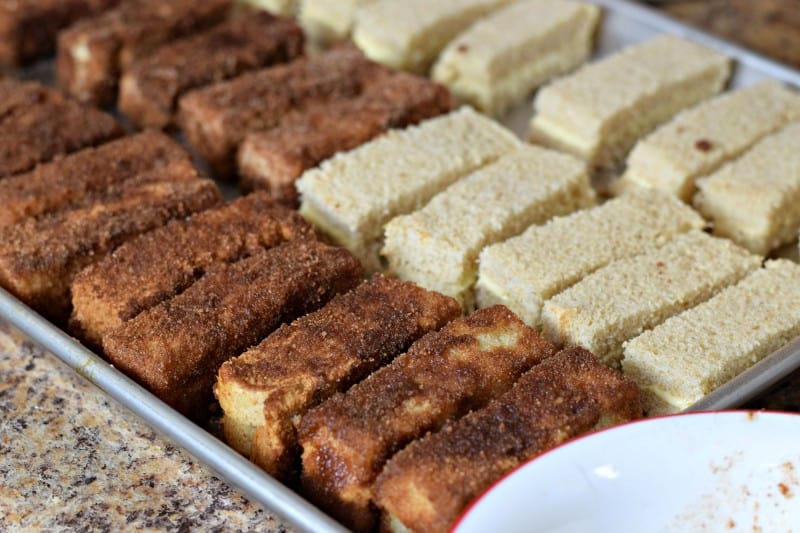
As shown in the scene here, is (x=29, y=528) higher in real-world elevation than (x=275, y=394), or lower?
lower

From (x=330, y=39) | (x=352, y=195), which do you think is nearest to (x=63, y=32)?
(x=330, y=39)

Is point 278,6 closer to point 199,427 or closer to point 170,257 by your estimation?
point 170,257

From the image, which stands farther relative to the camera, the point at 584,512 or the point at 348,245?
the point at 348,245

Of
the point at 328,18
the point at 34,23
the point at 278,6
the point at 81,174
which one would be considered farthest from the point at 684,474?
the point at 34,23

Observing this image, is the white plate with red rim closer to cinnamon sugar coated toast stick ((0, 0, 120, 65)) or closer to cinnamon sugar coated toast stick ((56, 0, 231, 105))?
cinnamon sugar coated toast stick ((56, 0, 231, 105))

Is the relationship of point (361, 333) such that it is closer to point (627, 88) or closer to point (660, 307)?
point (660, 307)

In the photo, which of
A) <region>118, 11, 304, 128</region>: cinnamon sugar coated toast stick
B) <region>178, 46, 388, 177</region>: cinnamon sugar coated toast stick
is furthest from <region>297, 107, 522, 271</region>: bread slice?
<region>118, 11, 304, 128</region>: cinnamon sugar coated toast stick
